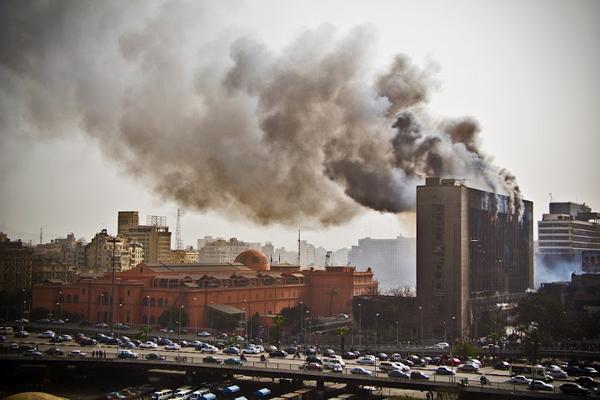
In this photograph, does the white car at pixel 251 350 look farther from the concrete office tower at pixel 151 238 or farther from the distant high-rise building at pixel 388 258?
the distant high-rise building at pixel 388 258

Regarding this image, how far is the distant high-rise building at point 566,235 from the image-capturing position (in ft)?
279

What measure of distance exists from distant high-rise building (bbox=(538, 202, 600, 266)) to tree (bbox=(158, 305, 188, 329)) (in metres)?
44.4

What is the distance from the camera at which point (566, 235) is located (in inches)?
3364

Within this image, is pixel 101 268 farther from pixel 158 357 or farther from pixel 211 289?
pixel 158 357

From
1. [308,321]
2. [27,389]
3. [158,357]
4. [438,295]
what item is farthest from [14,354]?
[438,295]

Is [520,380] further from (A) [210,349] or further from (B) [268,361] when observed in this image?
(A) [210,349]

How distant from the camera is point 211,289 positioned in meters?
A: 57.6

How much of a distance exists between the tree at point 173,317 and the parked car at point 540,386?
2703cm

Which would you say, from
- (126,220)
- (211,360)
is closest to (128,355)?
(211,360)

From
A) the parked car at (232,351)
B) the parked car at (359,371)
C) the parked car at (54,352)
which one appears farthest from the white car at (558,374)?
the parked car at (54,352)

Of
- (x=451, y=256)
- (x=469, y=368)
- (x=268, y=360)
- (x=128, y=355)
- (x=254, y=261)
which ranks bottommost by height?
(x=268, y=360)

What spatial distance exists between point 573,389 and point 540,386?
1244 mm

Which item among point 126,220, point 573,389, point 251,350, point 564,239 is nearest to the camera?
point 573,389

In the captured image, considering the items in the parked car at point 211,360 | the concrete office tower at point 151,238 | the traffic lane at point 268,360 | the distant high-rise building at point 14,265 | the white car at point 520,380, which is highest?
the concrete office tower at point 151,238
